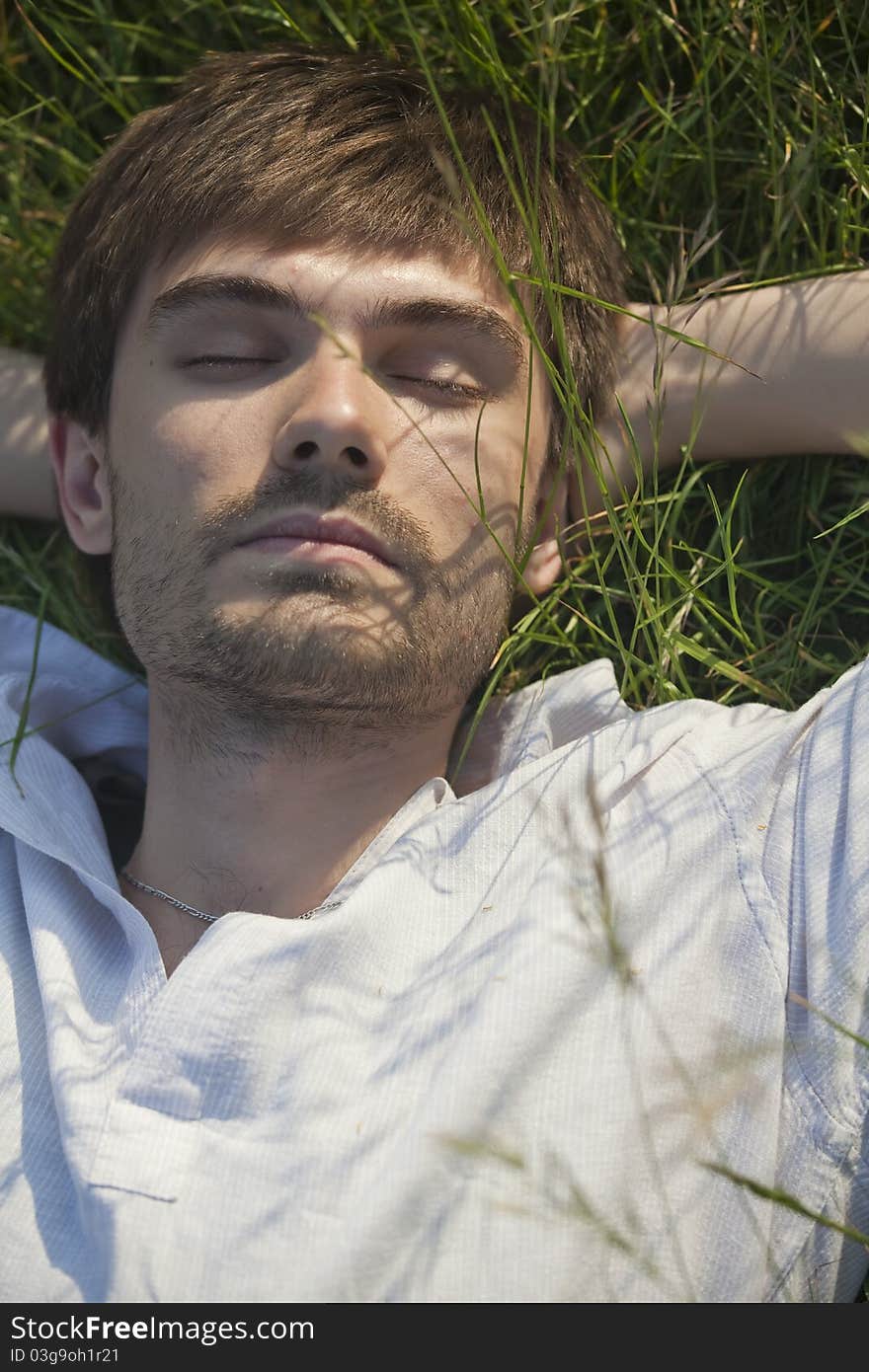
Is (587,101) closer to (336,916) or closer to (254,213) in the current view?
(254,213)

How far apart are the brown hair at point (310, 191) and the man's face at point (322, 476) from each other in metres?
0.10

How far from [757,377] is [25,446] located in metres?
1.71

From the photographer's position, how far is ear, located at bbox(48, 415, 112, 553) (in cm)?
247

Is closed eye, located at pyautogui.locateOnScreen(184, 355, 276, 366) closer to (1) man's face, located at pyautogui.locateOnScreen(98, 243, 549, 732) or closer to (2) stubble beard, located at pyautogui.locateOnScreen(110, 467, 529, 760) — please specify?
(1) man's face, located at pyautogui.locateOnScreen(98, 243, 549, 732)

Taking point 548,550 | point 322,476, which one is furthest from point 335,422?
point 548,550

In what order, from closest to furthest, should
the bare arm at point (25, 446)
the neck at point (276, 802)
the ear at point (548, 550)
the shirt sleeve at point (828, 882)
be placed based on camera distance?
the shirt sleeve at point (828, 882) < the neck at point (276, 802) < the ear at point (548, 550) < the bare arm at point (25, 446)

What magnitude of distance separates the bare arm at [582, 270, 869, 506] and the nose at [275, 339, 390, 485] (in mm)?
583

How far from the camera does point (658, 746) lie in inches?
80.0

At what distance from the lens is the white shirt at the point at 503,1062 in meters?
1.63

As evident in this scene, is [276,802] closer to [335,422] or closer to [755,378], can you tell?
[335,422]

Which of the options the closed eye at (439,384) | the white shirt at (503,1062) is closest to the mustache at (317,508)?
the closed eye at (439,384)

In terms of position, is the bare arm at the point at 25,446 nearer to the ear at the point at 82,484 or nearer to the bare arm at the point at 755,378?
the ear at the point at 82,484
